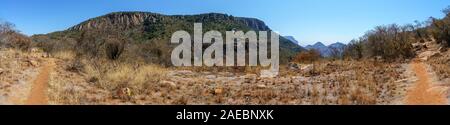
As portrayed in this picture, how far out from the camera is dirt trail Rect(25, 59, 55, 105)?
10997mm

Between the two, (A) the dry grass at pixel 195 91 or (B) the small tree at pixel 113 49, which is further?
(B) the small tree at pixel 113 49

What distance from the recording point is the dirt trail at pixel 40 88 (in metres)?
11.0

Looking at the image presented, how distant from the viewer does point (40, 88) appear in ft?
42.9

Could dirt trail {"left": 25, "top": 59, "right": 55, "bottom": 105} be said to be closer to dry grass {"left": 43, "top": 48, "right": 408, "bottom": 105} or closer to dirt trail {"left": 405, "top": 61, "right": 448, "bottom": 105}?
dry grass {"left": 43, "top": 48, "right": 408, "bottom": 105}

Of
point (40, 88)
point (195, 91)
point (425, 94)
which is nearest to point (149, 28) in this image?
point (195, 91)

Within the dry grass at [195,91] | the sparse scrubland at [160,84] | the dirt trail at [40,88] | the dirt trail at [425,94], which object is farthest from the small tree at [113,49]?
the dirt trail at [425,94]

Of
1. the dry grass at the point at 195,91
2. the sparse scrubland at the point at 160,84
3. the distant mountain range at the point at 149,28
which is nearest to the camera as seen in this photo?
the dry grass at the point at 195,91

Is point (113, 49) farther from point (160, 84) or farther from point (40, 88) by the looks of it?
point (40, 88)

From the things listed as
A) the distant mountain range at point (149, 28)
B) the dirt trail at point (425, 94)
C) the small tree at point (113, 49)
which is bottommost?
the dirt trail at point (425, 94)

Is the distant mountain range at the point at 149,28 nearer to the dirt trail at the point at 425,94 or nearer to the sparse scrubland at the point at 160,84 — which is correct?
the sparse scrubland at the point at 160,84

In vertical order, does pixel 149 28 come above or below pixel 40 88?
above

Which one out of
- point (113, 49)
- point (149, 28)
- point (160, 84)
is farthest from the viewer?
point (149, 28)

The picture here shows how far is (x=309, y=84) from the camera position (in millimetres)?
17031
